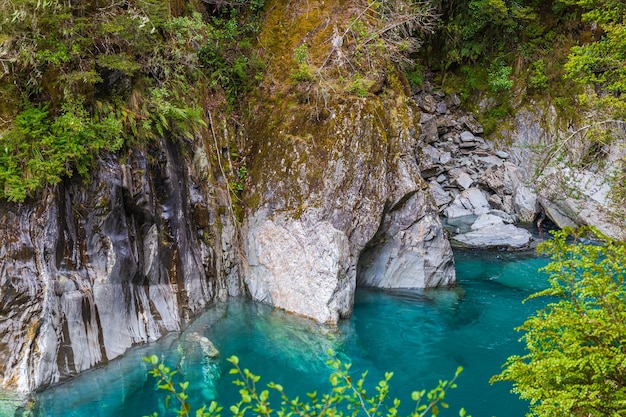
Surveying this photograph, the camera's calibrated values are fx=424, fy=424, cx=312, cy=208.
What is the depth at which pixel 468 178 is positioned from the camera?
A: 60.7 ft

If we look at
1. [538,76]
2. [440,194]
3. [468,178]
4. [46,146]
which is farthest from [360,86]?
[538,76]

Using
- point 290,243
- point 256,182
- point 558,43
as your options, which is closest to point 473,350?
point 290,243

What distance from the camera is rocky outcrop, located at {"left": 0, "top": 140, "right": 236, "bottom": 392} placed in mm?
5770

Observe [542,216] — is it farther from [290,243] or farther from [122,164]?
[122,164]

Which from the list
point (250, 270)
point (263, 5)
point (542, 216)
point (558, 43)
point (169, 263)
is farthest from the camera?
point (558, 43)

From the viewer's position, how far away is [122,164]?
23.1 ft

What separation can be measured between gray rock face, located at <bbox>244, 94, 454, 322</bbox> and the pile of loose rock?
490 centimetres

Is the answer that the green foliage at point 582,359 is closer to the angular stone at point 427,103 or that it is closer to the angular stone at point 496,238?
the angular stone at point 496,238

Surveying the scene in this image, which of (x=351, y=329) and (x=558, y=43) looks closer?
(x=351, y=329)

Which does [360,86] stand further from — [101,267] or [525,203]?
[525,203]

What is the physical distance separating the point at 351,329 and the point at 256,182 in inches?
153

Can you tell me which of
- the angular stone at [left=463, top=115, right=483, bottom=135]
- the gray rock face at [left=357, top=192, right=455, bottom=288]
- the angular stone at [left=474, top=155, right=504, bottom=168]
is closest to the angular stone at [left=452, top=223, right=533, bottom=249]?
the gray rock face at [left=357, top=192, right=455, bottom=288]

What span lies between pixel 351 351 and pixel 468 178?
507 inches

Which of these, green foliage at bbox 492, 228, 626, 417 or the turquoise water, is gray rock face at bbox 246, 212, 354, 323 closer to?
the turquoise water
